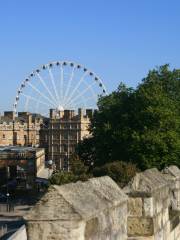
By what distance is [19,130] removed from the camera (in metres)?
147

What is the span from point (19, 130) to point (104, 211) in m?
142

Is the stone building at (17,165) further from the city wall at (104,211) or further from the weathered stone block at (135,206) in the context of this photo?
the weathered stone block at (135,206)

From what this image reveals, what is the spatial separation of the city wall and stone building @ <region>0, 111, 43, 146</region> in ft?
442

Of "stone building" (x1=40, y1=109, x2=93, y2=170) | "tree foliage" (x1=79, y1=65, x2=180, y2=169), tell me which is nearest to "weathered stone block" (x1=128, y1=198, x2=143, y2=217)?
"tree foliage" (x1=79, y1=65, x2=180, y2=169)

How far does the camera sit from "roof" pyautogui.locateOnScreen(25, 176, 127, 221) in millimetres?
5562

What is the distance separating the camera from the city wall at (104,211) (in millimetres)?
5578

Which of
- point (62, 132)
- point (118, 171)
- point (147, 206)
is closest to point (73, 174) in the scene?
point (118, 171)

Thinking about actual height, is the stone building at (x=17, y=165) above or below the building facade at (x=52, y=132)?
below

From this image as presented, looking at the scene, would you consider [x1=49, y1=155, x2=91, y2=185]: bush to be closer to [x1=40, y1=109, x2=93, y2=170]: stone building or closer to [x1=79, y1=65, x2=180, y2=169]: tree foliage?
[x1=79, y1=65, x2=180, y2=169]: tree foliage

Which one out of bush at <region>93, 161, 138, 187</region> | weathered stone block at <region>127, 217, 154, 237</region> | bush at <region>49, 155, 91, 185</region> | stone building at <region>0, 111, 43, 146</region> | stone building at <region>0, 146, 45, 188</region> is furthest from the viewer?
stone building at <region>0, 111, 43, 146</region>

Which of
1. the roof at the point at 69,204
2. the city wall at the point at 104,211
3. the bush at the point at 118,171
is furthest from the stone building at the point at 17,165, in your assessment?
the roof at the point at 69,204

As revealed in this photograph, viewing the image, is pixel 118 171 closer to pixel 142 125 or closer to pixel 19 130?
pixel 142 125

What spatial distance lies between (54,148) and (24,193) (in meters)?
65.4

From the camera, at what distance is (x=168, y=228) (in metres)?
9.59
